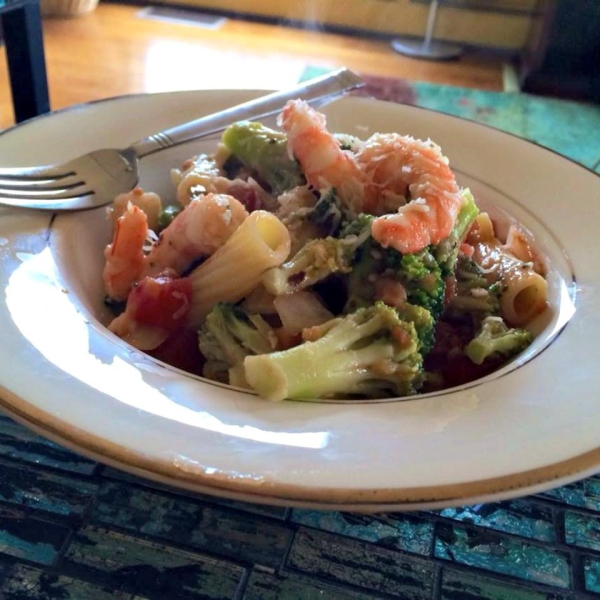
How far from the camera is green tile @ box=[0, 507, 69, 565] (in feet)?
2.24

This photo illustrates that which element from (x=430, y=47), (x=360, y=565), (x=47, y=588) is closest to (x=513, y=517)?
(x=360, y=565)

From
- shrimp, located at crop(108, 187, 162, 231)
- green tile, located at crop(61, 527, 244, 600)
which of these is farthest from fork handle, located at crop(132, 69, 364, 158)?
green tile, located at crop(61, 527, 244, 600)

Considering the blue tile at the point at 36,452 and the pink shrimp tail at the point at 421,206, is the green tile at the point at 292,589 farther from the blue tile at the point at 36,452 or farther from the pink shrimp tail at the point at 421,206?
the pink shrimp tail at the point at 421,206

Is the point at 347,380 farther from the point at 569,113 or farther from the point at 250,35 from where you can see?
the point at 250,35

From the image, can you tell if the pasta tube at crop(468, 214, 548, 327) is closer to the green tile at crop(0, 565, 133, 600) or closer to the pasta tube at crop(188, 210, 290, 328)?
the pasta tube at crop(188, 210, 290, 328)

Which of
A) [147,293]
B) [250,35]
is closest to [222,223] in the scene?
[147,293]

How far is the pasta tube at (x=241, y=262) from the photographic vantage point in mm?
943

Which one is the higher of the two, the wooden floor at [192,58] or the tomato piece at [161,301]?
the tomato piece at [161,301]

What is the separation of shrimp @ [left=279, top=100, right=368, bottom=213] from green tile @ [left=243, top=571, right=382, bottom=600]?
A: 1.77 ft

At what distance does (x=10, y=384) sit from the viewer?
0.67 m

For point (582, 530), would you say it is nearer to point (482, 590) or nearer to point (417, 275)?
point (482, 590)

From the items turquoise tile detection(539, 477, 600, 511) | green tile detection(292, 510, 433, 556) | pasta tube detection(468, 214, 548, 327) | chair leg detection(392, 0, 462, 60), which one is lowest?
chair leg detection(392, 0, 462, 60)

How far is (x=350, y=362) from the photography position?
2.69 feet

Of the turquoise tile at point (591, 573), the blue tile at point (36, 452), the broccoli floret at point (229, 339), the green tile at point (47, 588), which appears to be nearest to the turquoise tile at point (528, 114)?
the broccoli floret at point (229, 339)
